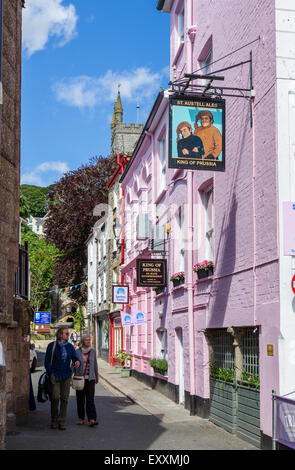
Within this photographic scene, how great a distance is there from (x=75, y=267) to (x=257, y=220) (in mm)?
39083

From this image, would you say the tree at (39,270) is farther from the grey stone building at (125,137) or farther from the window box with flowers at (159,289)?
the window box with flowers at (159,289)

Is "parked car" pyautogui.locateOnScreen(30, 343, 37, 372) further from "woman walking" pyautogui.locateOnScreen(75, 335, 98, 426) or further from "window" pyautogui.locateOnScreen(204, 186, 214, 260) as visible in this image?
"woman walking" pyautogui.locateOnScreen(75, 335, 98, 426)

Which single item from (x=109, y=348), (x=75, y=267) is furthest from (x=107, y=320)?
(x=75, y=267)

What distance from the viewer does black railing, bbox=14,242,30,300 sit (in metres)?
13.3

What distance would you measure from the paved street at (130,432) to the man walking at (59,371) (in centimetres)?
36

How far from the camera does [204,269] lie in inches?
527

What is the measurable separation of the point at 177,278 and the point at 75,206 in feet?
98.8

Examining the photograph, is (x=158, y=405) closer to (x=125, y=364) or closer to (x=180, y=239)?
(x=180, y=239)

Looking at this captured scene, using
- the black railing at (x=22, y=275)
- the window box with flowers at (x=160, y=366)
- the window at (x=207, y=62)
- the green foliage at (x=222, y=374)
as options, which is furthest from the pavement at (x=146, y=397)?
the window at (x=207, y=62)

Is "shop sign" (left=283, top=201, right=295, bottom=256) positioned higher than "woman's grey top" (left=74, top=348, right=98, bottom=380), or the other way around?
"shop sign" (left=283, top=201, right=295, bottom=256)

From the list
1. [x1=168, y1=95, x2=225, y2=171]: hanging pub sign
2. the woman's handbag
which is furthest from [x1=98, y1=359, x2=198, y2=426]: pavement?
[x1=168, y1=95, x2=225, y2=171]: hanging pub sign

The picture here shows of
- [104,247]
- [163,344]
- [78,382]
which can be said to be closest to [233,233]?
[78,382]

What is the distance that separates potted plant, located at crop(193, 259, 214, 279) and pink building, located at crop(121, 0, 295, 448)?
189mm

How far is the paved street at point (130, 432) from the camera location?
9.78 m
